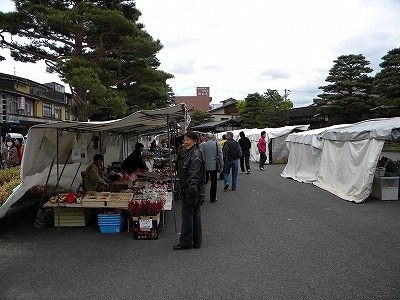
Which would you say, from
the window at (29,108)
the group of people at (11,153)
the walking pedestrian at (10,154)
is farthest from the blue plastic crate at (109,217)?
the window at (29,108)

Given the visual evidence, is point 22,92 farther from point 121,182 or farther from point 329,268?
point 329,268

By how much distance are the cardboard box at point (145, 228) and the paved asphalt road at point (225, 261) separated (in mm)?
137

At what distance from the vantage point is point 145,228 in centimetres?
524

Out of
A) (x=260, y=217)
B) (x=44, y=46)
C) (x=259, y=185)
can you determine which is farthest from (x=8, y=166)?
(x=260, y=217)

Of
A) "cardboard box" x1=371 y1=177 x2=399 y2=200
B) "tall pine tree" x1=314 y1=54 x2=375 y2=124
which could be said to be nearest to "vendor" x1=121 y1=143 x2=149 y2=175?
"cardboard box" x1=371 y1=177 x2=399 y2=200

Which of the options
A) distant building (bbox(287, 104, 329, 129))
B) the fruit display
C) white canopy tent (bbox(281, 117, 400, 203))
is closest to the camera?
the fruit display

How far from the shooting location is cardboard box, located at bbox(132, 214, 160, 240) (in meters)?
5.22

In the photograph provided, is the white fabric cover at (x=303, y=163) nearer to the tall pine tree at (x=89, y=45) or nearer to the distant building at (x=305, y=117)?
the tall pine tree at (x=89, y=45)

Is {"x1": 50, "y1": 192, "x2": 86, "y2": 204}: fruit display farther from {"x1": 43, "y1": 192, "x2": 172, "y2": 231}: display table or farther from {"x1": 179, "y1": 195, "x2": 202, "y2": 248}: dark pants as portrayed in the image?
{"x1": 179, "y1": 195, "x2": 202, "y2": 248}: dark pants

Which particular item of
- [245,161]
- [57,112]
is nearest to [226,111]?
[57,112]

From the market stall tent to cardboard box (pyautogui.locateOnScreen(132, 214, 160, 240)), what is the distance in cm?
170

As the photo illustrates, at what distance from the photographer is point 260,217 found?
6684mm

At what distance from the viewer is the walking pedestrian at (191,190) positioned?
4.63m

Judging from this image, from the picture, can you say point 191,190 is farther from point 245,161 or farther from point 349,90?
point 349,90
